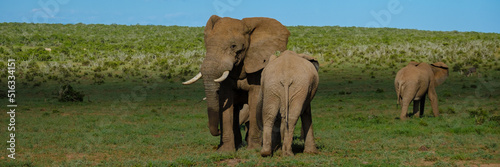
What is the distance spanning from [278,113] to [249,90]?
1491 millimetres

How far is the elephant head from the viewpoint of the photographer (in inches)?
332

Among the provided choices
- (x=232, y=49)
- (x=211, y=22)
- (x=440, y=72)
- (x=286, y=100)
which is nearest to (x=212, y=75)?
(x=232, y=49)

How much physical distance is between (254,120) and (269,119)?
53.6 inches

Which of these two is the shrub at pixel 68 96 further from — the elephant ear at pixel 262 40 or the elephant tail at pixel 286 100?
the elephant tail at pixel 286 100

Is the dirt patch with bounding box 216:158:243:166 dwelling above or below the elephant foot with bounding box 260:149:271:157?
below

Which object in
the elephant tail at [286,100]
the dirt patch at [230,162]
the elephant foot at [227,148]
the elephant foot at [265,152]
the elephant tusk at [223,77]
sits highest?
the elephant tusk at [223,77]

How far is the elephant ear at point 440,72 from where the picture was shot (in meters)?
16.5

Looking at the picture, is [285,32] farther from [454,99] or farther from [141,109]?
[454,99]

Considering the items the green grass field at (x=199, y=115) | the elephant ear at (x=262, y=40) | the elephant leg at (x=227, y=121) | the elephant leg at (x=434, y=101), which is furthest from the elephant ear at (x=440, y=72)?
the elephant leg at (x=227, y=121)

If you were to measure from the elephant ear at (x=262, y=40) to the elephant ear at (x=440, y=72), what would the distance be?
845cm

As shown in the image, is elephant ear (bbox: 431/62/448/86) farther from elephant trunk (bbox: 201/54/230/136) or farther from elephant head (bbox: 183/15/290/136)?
elephant trunk (bbox: 201/54/230/136)

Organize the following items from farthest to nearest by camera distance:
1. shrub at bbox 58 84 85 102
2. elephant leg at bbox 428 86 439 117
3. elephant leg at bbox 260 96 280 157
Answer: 1. shrub at bbox 58 84 85 102
2. elephant leg at bbox 428 86 439 117
3. elephant leg at bbox 260 96 280 157

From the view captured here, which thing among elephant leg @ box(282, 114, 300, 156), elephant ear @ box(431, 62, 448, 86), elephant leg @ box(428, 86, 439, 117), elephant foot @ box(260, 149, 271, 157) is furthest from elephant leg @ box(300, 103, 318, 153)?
elephant ear @ box(431, 62, 448, 86)

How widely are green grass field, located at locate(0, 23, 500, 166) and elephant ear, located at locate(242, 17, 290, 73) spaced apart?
146 cm
